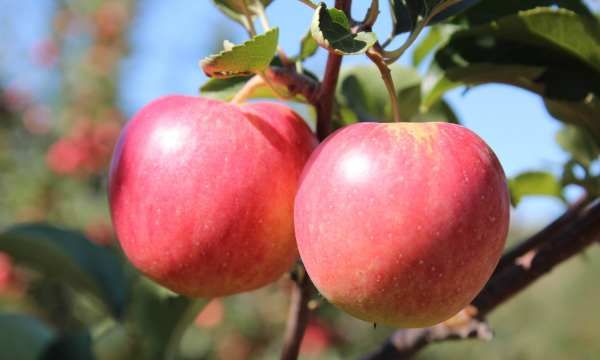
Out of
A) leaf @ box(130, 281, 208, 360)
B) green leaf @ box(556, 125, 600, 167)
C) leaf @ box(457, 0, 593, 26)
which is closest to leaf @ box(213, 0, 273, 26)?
leaf @ box(457, 0, 593, 26)

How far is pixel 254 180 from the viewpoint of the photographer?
1.95ft

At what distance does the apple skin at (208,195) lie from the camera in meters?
0.59

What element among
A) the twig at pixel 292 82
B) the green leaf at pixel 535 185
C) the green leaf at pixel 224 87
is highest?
the twig at pixel 292 82

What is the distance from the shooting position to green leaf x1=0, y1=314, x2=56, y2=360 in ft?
3.16

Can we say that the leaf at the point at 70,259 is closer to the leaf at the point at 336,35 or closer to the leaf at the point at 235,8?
the leaf at the point at 235,8

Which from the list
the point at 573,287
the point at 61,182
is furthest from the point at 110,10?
the point at 573,287

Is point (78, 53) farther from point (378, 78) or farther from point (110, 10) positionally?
point (378, 78)

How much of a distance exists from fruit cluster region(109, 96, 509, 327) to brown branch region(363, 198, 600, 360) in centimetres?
28

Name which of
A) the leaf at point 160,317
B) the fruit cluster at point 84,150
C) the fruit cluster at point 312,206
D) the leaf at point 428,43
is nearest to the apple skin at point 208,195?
the fruit cluster at point 312,206

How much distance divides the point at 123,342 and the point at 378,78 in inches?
21.1

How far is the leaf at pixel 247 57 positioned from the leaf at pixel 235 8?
16cm

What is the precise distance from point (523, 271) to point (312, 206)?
40 cm

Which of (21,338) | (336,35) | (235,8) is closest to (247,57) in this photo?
(336,35)

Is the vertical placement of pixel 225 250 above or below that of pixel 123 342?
above
